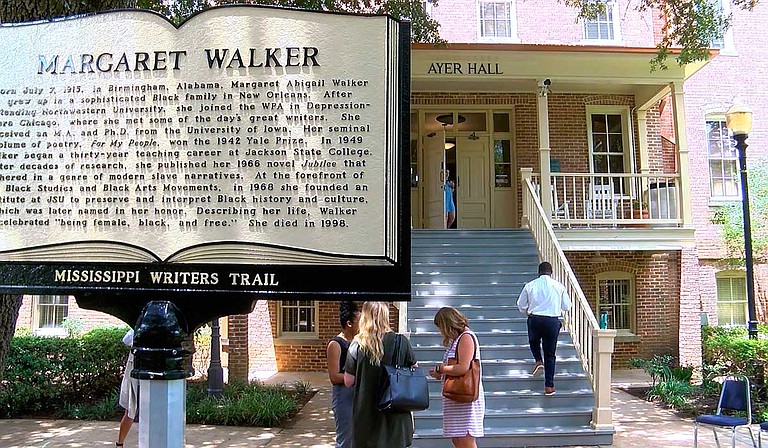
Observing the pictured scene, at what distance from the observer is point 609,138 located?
13438 millimetres

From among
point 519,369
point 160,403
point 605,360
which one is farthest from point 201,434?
point 160,403

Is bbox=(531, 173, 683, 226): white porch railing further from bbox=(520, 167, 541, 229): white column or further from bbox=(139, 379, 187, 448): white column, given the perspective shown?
bbox=(139, 379, 187, 448): white column

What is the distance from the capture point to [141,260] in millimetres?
2551

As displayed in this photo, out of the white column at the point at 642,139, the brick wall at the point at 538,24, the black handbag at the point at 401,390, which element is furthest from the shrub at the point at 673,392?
the brick wall at the point at 538,24

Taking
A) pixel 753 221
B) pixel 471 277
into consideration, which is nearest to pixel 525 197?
pixel 471 277

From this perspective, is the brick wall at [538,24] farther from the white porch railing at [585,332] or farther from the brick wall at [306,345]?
the brick wall at [306,345]

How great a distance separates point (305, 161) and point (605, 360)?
5.70m

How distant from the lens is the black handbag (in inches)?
157

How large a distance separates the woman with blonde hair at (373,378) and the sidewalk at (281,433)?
2959 mm

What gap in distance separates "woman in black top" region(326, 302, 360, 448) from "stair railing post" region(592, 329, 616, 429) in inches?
140

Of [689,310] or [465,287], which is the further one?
[689,310]

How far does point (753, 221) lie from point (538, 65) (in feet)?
20.0

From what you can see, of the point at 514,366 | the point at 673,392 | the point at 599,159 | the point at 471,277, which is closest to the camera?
the point at 514,366

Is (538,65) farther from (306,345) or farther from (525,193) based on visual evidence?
(306,345)
